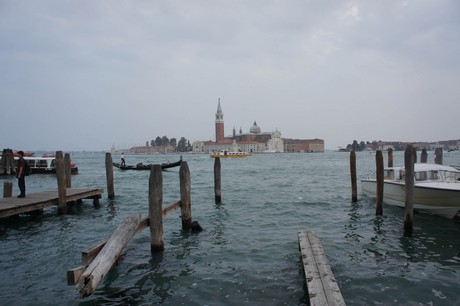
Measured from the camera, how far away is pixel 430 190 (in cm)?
1181

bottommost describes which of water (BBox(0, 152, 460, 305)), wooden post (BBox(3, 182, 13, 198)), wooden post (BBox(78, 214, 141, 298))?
water (BBox(0, 152, 460, 305))

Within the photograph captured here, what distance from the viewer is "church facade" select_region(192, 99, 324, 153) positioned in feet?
560

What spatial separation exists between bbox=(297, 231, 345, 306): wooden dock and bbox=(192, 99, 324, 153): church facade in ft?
478

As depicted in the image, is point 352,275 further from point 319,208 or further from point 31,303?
point 319,208

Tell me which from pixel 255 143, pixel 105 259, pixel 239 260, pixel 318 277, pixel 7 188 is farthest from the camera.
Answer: pixel 255 143

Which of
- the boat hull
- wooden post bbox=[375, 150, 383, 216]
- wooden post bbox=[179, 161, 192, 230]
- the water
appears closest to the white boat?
the boat hull

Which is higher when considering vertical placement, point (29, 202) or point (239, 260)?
point (29, 202)

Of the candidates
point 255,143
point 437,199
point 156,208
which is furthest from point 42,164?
point 255,143

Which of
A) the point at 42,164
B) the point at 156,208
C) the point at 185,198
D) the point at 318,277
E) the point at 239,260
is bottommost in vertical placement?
the point at 239,260

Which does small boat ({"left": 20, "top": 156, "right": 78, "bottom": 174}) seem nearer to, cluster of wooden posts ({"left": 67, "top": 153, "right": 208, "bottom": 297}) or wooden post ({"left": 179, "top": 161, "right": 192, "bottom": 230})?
wooden post ({"left": 179, "top": 161, "right": 192, "bottom": 230})

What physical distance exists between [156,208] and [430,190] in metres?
9.42

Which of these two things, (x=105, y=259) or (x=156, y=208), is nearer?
(x=105, y=259)

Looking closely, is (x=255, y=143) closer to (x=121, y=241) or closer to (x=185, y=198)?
(x=185, y=198)

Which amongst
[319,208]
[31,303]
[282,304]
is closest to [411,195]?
[319,208]
